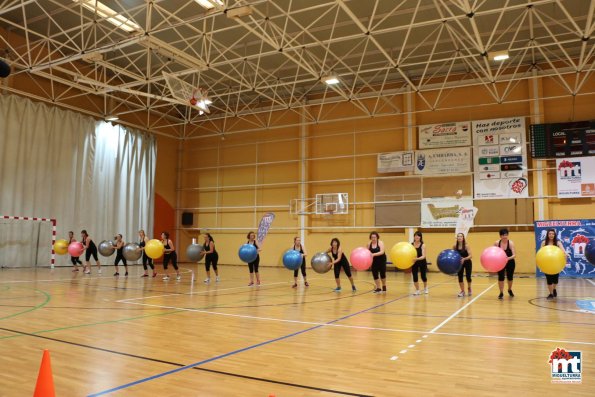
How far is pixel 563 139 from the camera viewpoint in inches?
690

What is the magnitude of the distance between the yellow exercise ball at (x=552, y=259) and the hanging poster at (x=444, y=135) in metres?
11.2

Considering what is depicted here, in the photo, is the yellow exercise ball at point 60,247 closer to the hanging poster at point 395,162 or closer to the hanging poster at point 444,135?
the hanging poster at point 395,162

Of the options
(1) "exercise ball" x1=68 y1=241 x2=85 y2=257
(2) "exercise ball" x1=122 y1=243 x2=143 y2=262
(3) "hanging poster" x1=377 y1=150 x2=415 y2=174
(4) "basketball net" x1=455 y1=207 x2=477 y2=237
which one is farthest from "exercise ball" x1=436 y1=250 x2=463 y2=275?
(1) "exercise ball" x1=68 y1=241 x2=85 y2=257

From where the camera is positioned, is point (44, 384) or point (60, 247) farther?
point (60, 247)

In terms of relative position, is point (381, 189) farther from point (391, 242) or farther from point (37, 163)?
point (37, 163)

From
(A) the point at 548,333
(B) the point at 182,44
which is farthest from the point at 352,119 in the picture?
(A) the point at 548,333

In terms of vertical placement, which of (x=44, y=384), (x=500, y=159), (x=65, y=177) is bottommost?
(x=44, y=384)

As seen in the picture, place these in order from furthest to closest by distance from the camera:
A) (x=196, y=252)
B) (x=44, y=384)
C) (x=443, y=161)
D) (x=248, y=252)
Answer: (x=443, y=161)
(x=196, y=252)
(x=248, y=252)
(x=44, y=384)

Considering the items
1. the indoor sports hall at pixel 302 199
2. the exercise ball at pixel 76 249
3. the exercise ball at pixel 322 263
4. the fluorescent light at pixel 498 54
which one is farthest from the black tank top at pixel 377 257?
the exercise ball at pixel 76 249

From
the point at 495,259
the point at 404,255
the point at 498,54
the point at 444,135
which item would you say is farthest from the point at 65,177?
the point at 495,259

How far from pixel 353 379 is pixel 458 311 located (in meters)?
Result: 4.60

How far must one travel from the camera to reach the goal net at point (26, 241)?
17.9m

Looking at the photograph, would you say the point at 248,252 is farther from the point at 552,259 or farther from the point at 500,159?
the point at 500,159

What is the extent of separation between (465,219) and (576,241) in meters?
3.87
